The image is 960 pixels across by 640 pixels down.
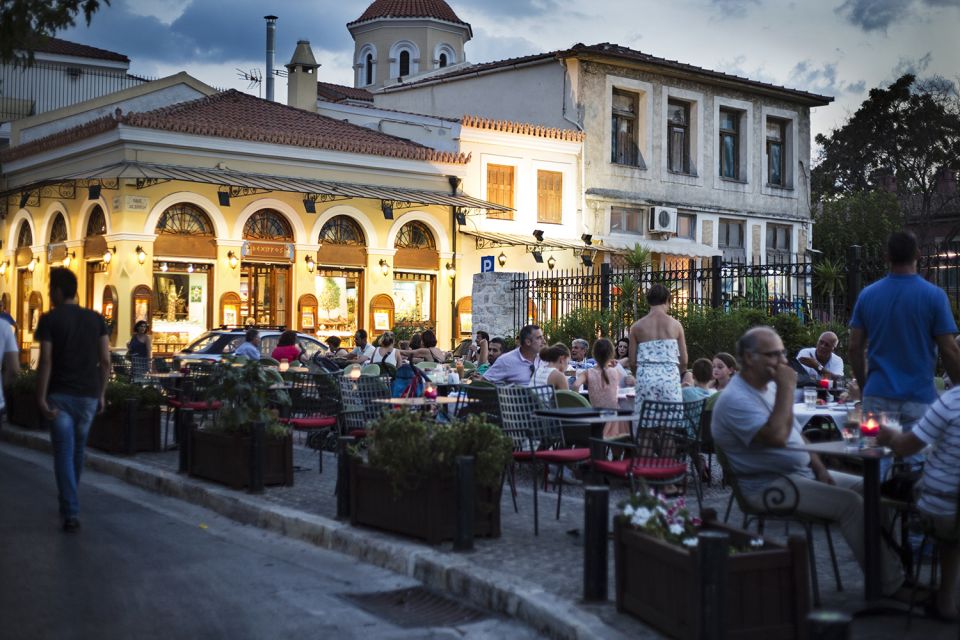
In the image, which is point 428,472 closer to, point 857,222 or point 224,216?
point 224,216

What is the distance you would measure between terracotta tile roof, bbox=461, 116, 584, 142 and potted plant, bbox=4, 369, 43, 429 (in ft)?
55.8

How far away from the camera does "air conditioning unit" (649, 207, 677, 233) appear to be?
35000mm

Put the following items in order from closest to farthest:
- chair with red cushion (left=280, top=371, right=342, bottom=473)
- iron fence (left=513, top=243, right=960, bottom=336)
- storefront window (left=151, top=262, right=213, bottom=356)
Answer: chair with red cushion (left=280, top=371, right=342, bottom=473) → iron fence (left=513, top=243, right=960, bottom=336) → storefront window (left=151, top=262, right=213, bottom=356)

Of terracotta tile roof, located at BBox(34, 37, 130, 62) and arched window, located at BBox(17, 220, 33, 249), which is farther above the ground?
terracotta tile roof, located at BBox(34, 37, 130, 62)

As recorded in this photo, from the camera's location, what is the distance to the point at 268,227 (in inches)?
1142

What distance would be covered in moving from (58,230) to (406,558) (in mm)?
24540

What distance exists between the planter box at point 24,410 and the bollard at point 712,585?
43.3 ft

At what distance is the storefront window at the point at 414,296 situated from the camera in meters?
30.9

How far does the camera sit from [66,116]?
32.1m

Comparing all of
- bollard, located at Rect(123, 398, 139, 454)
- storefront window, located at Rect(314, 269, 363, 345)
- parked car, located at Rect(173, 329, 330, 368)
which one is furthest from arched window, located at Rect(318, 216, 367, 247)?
bollard, located at Rect(123, 398, 139, 454)

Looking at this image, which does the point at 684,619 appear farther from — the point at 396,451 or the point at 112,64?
the point at 112,64

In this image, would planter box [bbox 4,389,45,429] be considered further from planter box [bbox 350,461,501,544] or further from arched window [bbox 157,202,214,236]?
arched window [bbox 157,202,214,236]

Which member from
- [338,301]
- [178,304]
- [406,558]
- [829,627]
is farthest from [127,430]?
[338,301]

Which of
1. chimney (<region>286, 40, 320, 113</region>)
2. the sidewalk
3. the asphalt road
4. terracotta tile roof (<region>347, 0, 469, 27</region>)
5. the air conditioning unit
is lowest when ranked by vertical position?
the asphalt road
